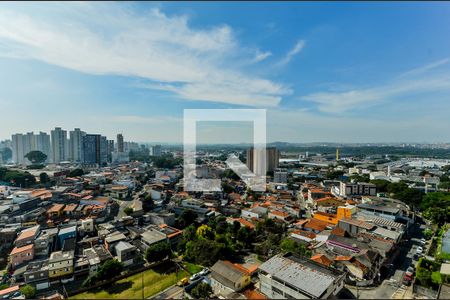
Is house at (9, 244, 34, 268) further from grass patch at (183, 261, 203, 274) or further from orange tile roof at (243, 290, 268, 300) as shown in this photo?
orange tile roof at (243, 290, 268, 300)

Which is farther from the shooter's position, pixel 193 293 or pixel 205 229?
pixel 205 229

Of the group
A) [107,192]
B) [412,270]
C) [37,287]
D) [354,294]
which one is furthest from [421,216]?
[107,192]

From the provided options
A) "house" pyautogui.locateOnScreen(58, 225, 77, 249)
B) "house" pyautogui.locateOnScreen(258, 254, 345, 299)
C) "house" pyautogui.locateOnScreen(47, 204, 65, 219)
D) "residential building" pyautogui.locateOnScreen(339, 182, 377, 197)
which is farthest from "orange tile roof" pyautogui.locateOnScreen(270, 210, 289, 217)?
"house" pyautogui.locateOnScreen(47, 204, 65, 219)

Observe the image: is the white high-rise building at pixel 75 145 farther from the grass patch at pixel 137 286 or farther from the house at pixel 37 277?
the grass patch at pixel 137 286

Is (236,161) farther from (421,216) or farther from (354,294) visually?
(354,294)

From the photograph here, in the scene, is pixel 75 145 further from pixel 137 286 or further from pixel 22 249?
pixel 137 286

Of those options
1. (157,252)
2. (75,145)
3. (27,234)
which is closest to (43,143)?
(75,145)
